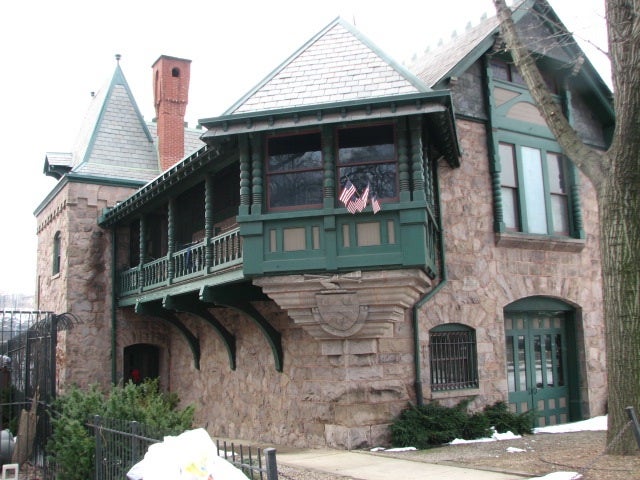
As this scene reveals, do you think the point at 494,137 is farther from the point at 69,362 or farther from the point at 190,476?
the point at 69,362

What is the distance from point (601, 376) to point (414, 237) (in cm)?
731

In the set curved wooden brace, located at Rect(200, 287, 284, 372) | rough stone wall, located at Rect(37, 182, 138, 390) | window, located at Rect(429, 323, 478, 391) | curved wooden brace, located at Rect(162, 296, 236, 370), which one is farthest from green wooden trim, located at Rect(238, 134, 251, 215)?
rough stone wall, located at Rect(37, 182, 138, 390)

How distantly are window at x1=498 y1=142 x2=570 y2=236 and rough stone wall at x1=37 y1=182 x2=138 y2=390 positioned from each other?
1071 cm

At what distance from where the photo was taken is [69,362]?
1811 cm

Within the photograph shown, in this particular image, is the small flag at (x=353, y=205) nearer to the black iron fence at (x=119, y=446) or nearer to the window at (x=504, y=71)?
the black iron fence at (x=119, y=446)

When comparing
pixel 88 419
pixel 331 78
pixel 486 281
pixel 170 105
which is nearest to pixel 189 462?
pixel 88 419

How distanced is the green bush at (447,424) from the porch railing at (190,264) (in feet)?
13.1

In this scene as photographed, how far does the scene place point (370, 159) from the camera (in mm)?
11039

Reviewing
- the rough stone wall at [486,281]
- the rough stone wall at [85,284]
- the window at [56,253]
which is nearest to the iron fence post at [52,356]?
the rough stone wall at [85,284]

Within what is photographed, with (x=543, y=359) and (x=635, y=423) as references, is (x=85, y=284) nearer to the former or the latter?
(x=543, y=359)

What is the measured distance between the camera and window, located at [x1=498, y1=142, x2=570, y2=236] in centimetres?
1438

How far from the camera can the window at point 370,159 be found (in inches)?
430

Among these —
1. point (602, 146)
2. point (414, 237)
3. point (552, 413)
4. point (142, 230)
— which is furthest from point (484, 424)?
point (142, 230)

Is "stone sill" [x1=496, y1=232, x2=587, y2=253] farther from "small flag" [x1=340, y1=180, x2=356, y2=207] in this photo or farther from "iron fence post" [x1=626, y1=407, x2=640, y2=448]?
"iron fence post" [x1=626, y1=407, x2=640, y2=448]
